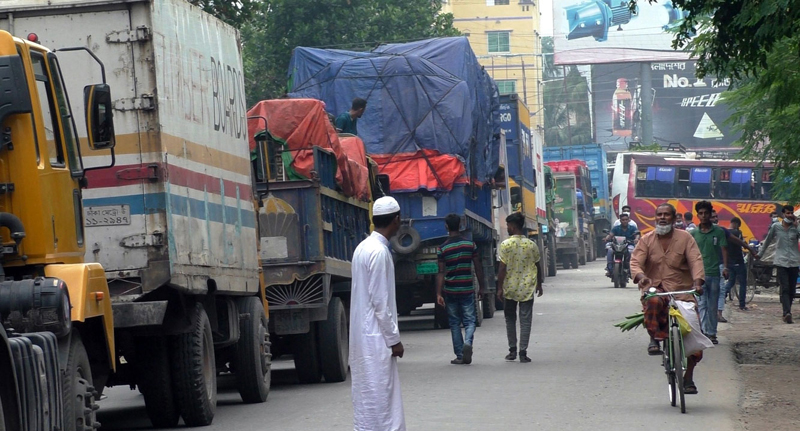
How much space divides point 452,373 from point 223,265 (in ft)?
12.4

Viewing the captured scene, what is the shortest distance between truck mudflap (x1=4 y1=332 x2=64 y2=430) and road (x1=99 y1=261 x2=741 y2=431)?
3.17 m

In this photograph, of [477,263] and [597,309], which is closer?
[477,263]

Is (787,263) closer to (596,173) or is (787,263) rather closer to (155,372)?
(155,372)

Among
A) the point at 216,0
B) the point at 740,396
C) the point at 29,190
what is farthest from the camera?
the point at 216,0

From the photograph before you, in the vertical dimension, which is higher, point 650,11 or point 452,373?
point 650,11

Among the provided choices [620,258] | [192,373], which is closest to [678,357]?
[192,373]

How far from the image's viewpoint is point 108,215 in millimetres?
9125

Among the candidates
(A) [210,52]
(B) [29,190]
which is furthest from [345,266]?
(B) [29,190]

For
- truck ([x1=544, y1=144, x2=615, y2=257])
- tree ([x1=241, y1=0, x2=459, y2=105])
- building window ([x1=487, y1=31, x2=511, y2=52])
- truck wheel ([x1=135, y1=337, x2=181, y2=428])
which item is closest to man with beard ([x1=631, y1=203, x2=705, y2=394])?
truck wheel ([x1=135, y1=337, x2=181, y2=428])

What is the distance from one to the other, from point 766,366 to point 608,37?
57101 millimetres

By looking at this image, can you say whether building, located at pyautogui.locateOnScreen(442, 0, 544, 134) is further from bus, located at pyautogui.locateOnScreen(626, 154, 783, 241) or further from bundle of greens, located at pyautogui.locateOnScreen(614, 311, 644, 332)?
bundle of greens, located at pyautogui.locateOnScreen(614, 311, 644, 332)

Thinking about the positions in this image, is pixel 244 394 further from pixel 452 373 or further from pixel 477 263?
pixel 477 263

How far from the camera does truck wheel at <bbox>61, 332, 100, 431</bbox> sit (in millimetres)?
7176

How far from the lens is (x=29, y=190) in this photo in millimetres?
7117
